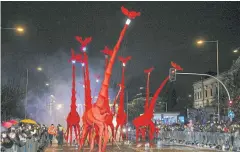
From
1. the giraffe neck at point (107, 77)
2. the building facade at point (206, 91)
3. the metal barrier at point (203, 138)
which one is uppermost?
the building facade at point (206, 91)

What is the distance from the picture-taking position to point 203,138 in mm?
30750

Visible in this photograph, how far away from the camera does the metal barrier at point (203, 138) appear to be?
84.6ft

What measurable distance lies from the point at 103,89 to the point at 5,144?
839 cm

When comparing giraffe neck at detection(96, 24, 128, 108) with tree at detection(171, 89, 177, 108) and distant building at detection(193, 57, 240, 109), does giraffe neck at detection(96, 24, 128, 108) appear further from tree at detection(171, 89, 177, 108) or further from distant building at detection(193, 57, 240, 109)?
tree at detection(171, 89, 177, 108)

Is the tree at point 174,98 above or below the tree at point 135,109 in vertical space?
above

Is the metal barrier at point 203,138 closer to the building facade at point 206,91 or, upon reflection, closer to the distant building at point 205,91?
the distant building at point 205,91

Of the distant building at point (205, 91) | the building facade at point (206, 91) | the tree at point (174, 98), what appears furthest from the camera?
the tree at point (174, 98)

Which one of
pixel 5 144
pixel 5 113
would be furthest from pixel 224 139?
pixel 5 113

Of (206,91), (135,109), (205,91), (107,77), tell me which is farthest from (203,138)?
(135,109)

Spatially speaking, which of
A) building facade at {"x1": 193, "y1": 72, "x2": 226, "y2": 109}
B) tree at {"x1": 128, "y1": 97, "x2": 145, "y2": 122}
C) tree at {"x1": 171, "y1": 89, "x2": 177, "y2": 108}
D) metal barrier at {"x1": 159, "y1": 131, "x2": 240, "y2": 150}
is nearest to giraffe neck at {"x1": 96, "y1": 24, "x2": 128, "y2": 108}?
metal barrier at {"x1": 159, "y1": 131, "x2": 240, "y2": 150}

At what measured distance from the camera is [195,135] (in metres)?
32.6

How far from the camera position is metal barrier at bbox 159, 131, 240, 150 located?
84.6 ft

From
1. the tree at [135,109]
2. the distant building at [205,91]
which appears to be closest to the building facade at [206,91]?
the distant building at [205,91]

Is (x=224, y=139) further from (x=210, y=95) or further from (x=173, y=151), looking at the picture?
(x=210, y=95)
